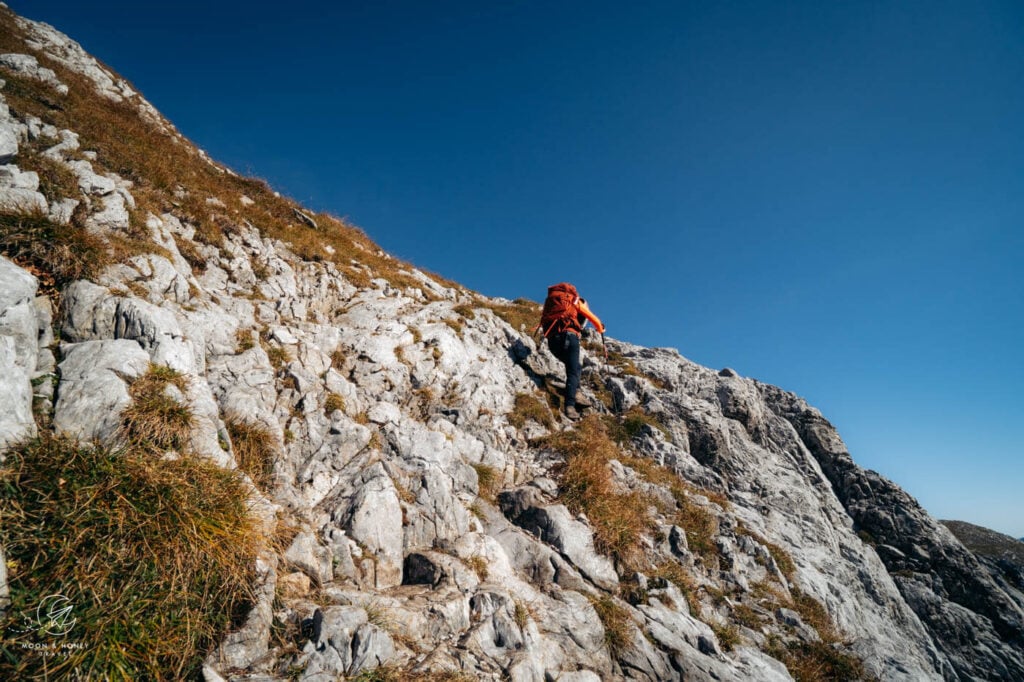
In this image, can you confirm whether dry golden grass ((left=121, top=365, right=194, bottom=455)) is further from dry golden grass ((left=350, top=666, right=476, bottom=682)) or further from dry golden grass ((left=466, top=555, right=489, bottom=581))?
dry golden grass ((left=466, top=555, right=489, bottom=581))

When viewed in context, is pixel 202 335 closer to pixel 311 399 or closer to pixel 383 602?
pixel 311 399

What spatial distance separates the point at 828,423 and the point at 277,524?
77.9ft

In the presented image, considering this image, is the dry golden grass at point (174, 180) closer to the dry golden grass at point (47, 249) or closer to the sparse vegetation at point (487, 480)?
the dry golden grass at point (47, 249)

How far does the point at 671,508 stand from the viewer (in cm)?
1254

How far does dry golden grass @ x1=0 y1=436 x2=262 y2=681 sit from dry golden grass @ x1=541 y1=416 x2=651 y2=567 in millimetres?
8061

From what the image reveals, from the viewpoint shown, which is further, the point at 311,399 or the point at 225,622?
the point at 311,399

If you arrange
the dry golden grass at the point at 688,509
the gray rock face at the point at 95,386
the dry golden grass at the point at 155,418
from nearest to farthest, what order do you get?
the gray rock face at the point at 95,386 < the dry golden grass at the point at 155,418 < the dry golden grass at the point at 688,509

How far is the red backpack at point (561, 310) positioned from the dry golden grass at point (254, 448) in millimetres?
11617

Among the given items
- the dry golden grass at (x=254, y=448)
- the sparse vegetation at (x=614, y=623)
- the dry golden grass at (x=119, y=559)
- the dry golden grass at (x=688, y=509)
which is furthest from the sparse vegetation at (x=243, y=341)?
the dry golden grass at (x=688, y=509)

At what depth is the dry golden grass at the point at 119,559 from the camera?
407 cm

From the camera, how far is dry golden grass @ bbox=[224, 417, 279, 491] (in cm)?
754

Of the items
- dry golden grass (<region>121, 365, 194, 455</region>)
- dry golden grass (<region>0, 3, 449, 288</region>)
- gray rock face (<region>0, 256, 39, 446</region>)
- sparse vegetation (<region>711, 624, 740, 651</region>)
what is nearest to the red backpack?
dry golden grass (<region>0, 3, 449, 288</region>)

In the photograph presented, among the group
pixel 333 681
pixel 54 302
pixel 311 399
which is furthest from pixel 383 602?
pixel 54 302

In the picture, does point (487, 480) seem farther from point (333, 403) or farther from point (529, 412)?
point (333, 403)
